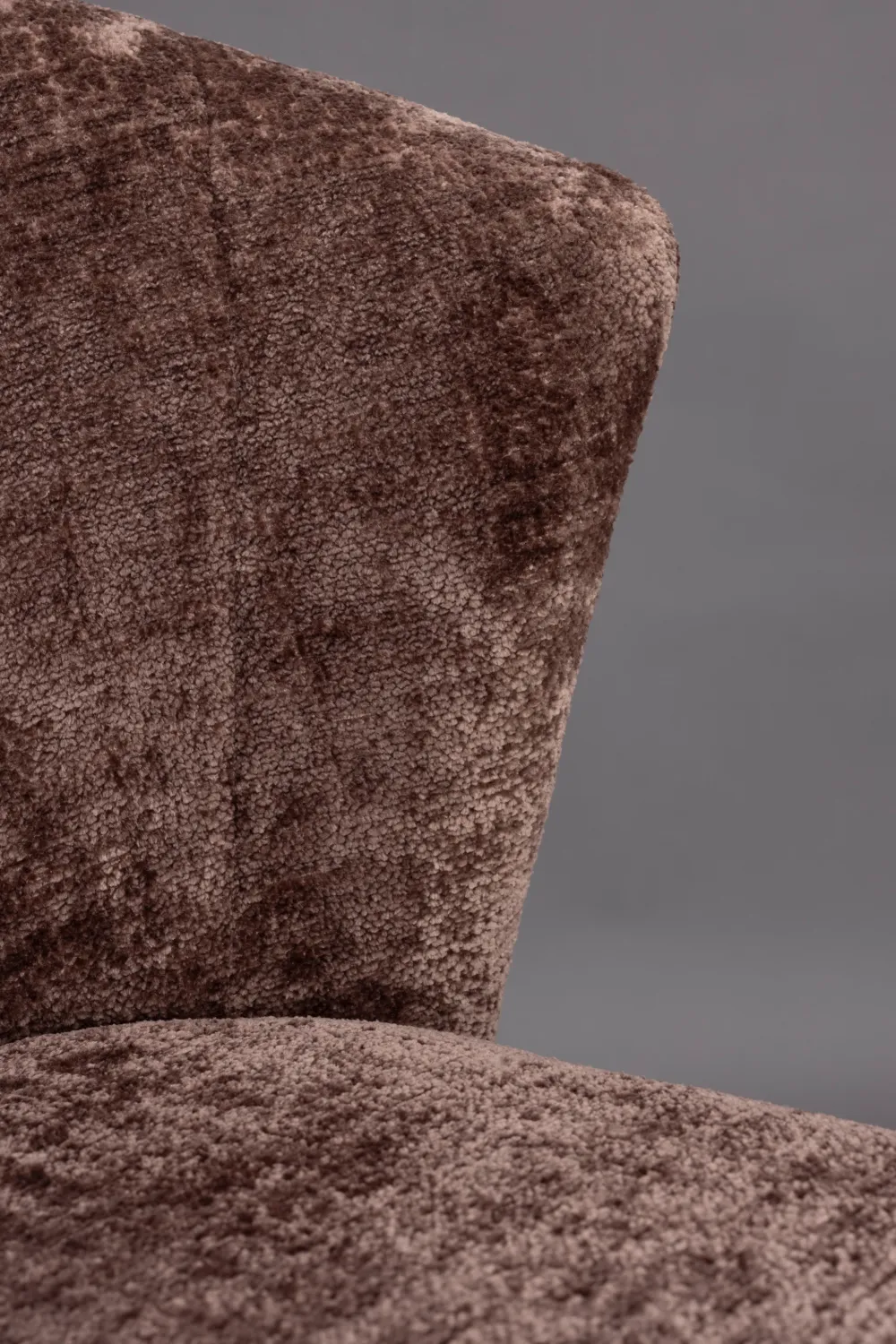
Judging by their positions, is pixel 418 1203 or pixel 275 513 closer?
pixel 418 1203

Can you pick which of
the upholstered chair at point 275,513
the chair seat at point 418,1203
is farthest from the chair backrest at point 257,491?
the chair seat at point 418,1203

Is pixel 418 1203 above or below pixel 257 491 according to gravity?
below

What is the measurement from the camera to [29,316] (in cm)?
92

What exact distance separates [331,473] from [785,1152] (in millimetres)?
484

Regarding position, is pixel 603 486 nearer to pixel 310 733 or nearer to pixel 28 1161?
pixel 310 733

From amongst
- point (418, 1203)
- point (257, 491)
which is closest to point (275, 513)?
point (257, 491)

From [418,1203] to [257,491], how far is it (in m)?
0.46

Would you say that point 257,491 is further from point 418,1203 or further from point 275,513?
point 418,1203

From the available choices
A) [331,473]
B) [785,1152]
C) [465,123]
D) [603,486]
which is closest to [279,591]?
[331,473]

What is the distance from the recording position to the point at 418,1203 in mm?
677

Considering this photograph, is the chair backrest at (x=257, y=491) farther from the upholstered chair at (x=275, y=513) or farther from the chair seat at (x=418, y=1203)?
the chair seat at (x=418, y=1203)

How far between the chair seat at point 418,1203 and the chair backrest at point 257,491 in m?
0.13

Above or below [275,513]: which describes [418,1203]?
below

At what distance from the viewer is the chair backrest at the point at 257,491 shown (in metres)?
0.92
